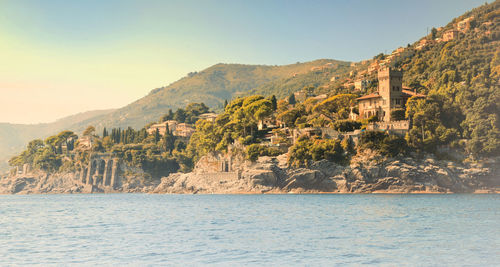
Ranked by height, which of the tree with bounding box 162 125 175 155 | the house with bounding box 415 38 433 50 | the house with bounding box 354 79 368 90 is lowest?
the tree with bounding box 162 125 175 155

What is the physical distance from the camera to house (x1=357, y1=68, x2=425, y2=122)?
7281cm

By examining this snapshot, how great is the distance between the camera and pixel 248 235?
25.6m

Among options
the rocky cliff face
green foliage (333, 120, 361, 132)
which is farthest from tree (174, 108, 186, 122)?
green foliage (333, 120, 361, 132)

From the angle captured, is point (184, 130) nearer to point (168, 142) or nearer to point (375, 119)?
point (168, 142)

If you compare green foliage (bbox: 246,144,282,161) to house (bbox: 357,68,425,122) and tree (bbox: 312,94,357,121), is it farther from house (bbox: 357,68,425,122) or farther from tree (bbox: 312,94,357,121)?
house (bbox: 357,68,425,122)

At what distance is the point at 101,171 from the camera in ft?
386

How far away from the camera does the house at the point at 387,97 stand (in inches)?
2867

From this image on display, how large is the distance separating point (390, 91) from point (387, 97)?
98cm

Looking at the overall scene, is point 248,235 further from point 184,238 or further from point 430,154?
point 430,154

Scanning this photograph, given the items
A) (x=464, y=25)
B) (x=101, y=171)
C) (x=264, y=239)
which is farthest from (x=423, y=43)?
(x=264, y=239)

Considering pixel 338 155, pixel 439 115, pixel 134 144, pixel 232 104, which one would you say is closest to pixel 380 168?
pixel 338 155

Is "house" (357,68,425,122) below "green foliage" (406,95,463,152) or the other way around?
the other way around

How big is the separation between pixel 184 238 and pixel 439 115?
52692mm

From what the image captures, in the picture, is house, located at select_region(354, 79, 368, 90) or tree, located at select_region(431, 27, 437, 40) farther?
tree, located at select_region(431, 27, 437, 40)
